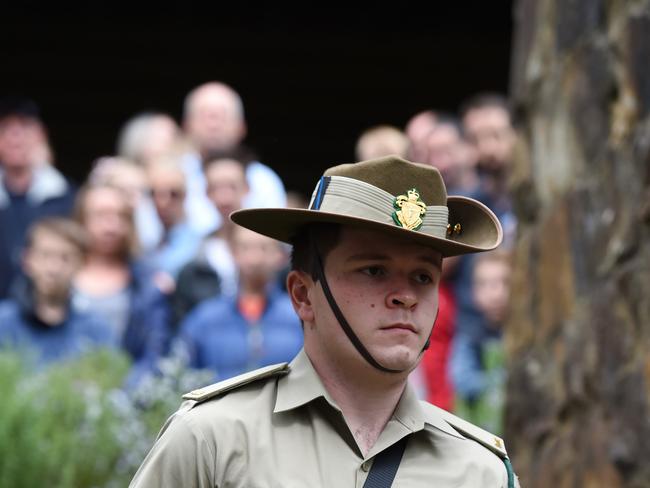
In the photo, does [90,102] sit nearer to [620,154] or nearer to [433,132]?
[433,132]

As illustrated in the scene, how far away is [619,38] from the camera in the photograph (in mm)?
5891

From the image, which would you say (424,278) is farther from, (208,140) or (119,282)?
(208,140)

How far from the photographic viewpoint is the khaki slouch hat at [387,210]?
328 cm

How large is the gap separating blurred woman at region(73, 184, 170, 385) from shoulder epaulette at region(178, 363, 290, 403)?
15.8ft

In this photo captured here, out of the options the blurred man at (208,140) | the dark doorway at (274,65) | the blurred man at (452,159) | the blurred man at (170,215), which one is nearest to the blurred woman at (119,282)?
the blurred man at (170,215)

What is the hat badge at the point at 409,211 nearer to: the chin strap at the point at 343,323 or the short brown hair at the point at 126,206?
the chin strap at the point at 343,323

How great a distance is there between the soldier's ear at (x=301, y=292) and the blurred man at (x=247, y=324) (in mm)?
4161

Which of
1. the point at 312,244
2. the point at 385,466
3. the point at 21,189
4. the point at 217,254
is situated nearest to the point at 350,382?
the point at 385,466

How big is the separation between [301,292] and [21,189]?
6.62 meters

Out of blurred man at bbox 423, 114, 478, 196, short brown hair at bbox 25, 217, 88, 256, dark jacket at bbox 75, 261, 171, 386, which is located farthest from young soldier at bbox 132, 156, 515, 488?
blurred man at bbox 423, 114, 478, 196

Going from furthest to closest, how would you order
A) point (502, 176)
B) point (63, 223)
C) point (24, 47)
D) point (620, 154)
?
point (24, 47), point (502, 176), point (63, 223), point (620, 154)

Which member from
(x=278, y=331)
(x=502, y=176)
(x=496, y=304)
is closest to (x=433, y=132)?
(x=502, y=176)

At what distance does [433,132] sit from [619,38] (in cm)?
363

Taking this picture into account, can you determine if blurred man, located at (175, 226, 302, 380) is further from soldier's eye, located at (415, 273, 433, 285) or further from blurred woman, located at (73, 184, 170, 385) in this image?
soldier's eye, located at (415, 273, 433, 285)
